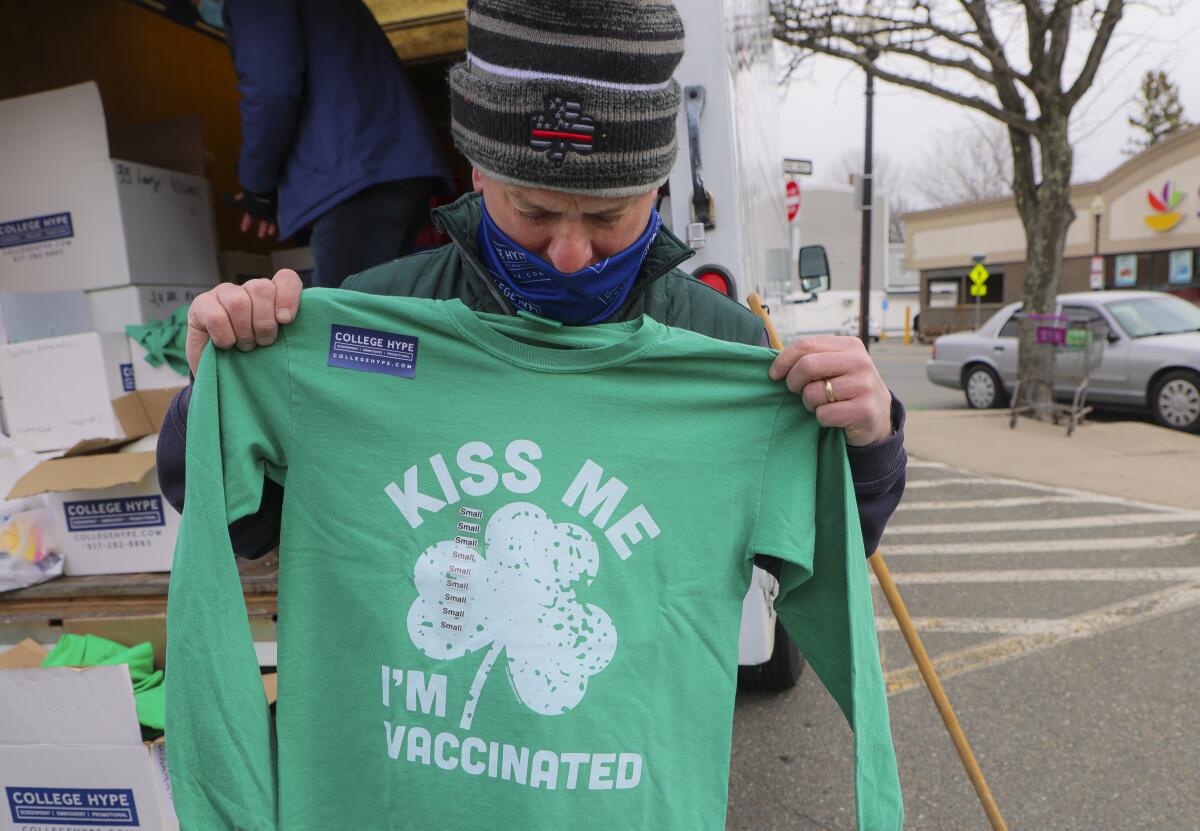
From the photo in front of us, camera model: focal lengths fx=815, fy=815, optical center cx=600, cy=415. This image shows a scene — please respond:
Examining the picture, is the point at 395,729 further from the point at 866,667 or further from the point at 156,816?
the point at 156,816

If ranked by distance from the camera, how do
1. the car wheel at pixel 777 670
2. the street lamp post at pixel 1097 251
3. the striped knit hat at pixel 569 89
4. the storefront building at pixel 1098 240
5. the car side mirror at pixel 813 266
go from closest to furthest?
the striped knit hat at pixel 569 89, the car wheel at pixel 777 670, the car side mirror at pixel 813 266, the storefront building at pixel 1098 240, the street lamp post at pixel 1097 251

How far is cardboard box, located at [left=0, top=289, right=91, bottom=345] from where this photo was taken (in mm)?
3088

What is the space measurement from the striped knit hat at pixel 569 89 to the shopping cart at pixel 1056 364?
928cm

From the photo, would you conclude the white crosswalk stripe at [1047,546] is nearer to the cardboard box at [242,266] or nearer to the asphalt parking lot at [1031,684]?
the asphalt parking lot at [1031,684]

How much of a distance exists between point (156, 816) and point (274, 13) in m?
2.49

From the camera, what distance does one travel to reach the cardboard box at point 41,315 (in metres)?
3.09

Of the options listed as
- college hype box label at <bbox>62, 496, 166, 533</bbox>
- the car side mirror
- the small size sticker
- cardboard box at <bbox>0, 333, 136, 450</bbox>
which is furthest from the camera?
the car side mirror

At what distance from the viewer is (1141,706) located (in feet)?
11.4

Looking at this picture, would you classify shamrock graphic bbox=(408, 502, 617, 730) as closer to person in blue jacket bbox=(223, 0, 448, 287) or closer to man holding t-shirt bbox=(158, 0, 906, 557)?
man holding t-shirt bbox=(158, 0, 906, 557)

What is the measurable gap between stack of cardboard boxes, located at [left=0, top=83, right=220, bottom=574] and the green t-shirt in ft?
5.18

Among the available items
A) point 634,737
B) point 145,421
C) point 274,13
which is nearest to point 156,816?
point 145,421

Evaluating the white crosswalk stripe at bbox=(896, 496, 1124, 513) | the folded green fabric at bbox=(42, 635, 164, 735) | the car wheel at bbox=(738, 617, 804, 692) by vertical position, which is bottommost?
the white crosswalk stripe at bbox=(896, 496, 1124, 513)

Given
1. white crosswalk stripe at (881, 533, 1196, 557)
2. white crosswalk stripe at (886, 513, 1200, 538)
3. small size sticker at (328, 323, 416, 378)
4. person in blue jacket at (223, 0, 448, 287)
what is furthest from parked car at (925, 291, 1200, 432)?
small size sticker at (328, 323, 416, 378)

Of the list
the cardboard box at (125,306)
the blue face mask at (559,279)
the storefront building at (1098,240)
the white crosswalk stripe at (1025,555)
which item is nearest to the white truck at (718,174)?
the blue face mask at (559,279)
